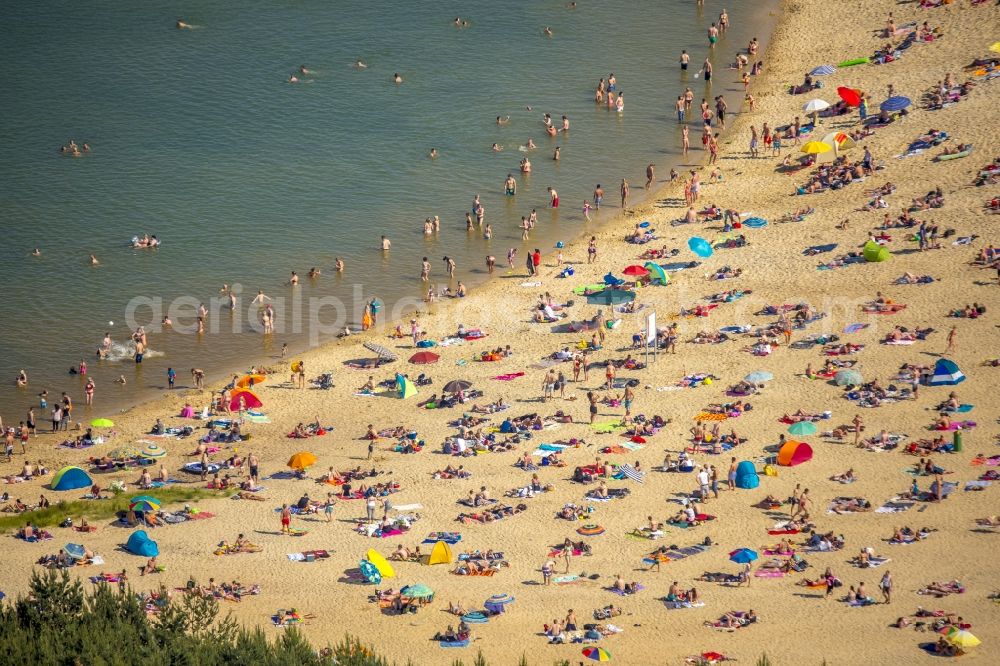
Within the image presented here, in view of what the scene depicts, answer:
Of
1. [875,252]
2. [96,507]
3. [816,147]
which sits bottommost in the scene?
[96,507]

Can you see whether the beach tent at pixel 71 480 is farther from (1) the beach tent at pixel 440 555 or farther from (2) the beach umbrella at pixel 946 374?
(2) the beach umbrella at pixel 946 374

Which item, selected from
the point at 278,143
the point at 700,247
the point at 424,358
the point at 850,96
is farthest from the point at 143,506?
the point at 850,96

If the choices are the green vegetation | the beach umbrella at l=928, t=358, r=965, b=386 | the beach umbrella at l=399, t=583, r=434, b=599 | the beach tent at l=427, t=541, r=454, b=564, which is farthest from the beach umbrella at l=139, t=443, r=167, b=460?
the beach umbrella at l=928, t=358, r=965, b=386

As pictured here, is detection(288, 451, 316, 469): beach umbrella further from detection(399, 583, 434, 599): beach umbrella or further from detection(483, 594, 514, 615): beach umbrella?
detection(483, 594, 514, 615): beach umbrella

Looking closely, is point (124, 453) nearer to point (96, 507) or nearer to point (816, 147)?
point (96, 507)

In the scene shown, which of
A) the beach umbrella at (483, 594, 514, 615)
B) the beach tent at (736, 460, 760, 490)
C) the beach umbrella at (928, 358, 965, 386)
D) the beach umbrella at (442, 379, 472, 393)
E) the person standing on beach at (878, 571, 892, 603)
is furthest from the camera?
the beach umbrella at (442, 379, 472, 393)
